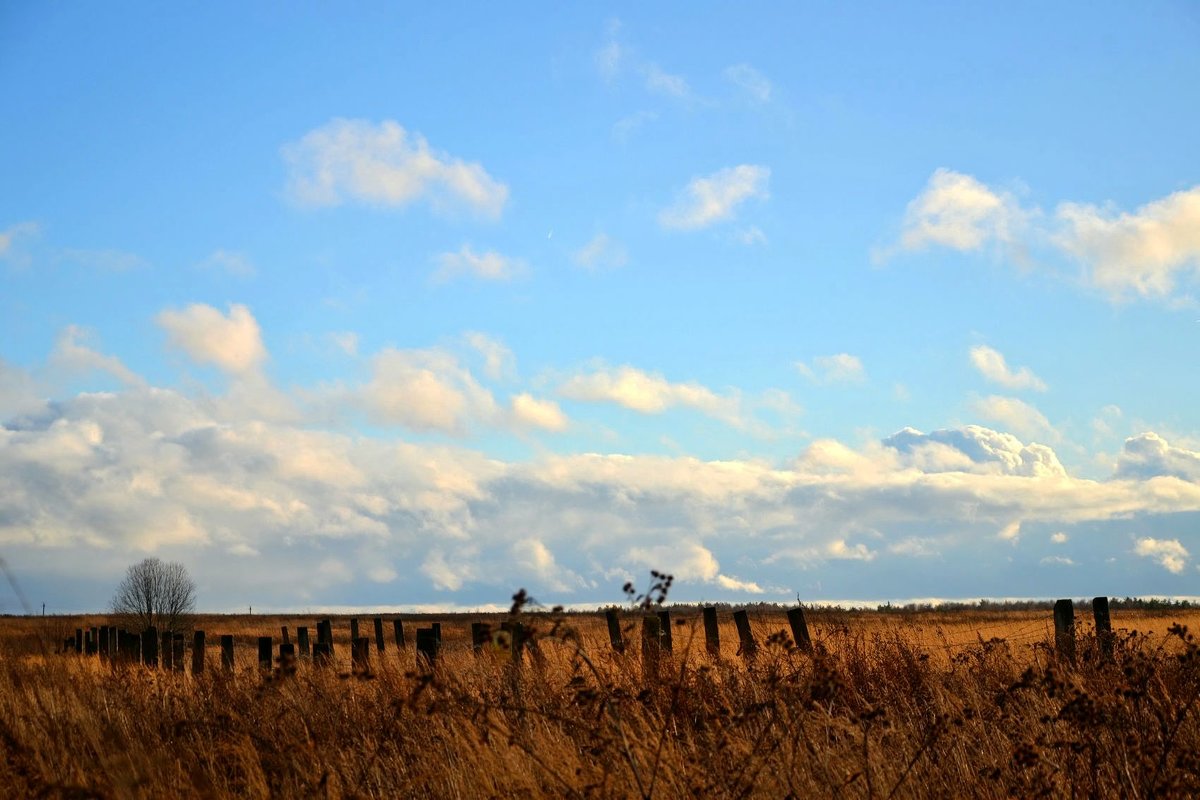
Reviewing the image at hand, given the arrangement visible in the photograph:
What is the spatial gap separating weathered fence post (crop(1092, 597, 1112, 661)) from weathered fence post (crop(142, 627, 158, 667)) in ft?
54.1

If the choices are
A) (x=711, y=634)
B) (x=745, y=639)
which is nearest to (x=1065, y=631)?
(x=745, y=639)

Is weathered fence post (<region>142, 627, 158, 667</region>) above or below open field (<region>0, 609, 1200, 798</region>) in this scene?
below

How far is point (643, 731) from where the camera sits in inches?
261

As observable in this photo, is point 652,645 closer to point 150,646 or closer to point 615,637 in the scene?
point 615,637

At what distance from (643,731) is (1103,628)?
9147mm

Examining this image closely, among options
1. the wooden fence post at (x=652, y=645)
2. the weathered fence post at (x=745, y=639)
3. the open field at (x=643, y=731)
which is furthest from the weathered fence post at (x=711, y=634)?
the wooden fence post at (x=652, y=645)

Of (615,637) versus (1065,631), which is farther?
(615,637)

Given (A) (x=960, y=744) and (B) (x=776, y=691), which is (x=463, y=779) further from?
(A) (x=960, y=744)

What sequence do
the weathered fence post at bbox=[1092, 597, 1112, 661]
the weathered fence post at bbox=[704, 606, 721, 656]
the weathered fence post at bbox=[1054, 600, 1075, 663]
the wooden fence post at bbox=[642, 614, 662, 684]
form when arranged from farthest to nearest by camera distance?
the weathered fence post at bbox=[704, 606, 721, 656] < the weathered fence post at bbox=[1054, 600, 1075, 663] < the weathered fence post at bbox=[1092, 597, 1112, 661] < the wooden fence post at bbox=[642, 614, 662, 684]

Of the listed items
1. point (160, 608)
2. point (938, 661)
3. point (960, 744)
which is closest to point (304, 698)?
point (960, 744)

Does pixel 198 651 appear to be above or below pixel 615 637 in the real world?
below

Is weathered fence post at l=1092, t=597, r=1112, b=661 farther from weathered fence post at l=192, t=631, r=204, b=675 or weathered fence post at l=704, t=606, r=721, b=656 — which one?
weathered fence post at l=192, t=631, r=204, b=675

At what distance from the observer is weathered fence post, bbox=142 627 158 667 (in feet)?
68.9

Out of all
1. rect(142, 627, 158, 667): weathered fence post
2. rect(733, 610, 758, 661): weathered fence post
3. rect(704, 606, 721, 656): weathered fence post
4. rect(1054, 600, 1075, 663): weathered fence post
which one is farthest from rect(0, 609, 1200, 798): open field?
rect(142, 627, 158, 667): weathered fence post
